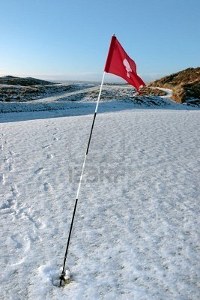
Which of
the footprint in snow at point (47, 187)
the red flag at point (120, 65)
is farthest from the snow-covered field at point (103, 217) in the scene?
the red flag at point (120, 65)

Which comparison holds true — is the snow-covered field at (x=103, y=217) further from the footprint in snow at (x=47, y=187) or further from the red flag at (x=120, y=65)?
the red flag at (x=120, y=65)

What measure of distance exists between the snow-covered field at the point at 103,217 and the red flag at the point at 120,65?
3.32 metres

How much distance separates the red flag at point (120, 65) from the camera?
6867 millimetres

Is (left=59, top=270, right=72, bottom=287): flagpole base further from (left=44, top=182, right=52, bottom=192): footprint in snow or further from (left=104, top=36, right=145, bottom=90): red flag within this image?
(left=44, top=182, right=52, bottom=192): footprint in snow

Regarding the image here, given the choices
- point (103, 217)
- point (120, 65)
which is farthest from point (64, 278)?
point (120, 65)

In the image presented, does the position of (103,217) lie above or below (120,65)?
below

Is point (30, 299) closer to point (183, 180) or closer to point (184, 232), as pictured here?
point (184, 232)

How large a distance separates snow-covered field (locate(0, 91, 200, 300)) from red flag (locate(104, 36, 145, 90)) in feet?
10.9

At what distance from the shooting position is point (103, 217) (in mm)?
8258

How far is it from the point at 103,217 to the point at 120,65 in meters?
3.63

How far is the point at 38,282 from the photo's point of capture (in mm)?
5934

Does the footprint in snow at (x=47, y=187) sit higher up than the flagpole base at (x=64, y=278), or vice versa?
the footprint in snow at (x=47, y=187)

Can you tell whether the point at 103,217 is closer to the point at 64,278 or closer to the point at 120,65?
the point at 64,278

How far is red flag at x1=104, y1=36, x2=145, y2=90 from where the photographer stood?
6.87 meters
